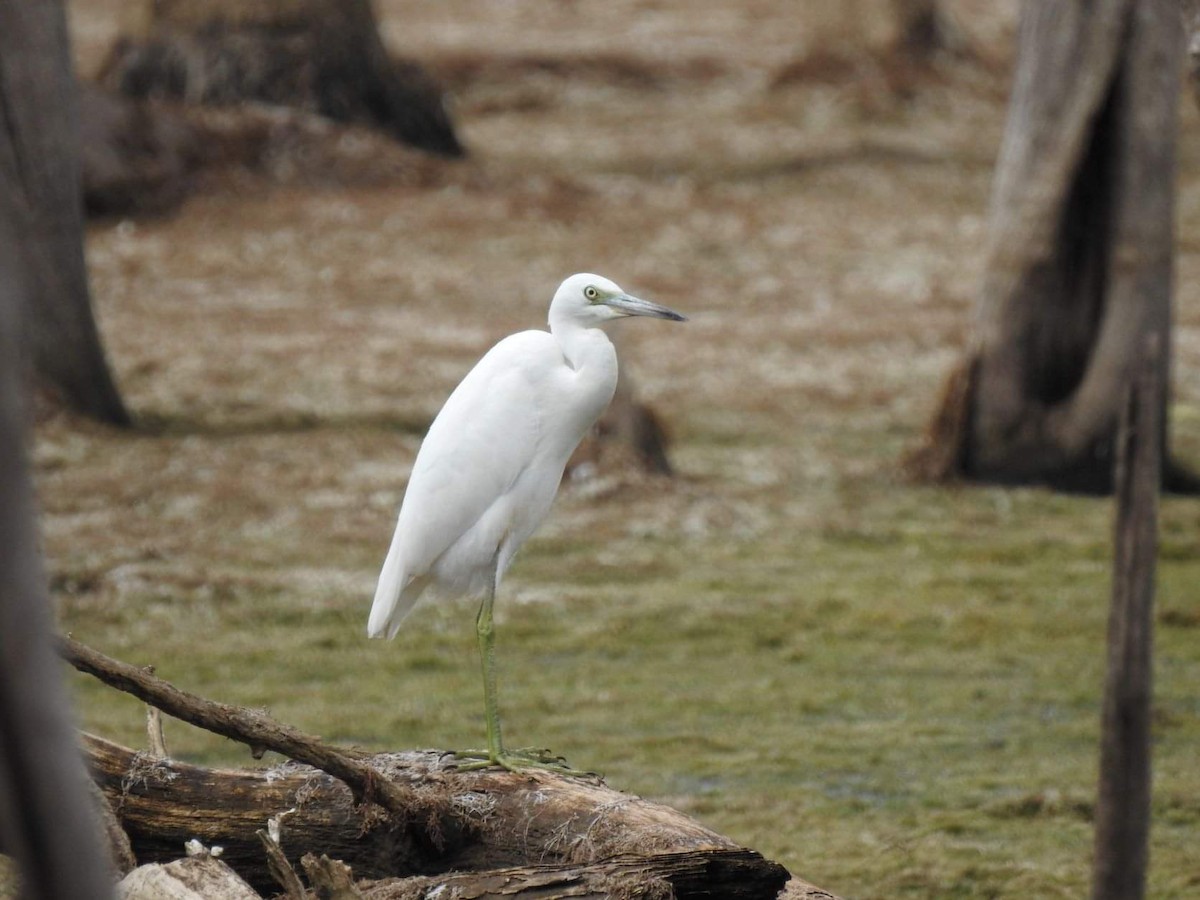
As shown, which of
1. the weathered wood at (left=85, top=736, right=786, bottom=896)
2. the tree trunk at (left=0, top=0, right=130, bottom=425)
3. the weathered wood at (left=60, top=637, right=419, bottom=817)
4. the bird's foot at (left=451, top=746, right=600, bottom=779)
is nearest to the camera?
the weathered wood at (left=60, top=637, right=419, bottom=817)

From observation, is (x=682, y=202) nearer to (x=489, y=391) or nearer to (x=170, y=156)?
(x=170, y=156)

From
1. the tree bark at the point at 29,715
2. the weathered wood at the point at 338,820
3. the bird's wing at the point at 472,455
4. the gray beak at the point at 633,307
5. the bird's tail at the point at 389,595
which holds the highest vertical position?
the tree bark at the point at 29,715

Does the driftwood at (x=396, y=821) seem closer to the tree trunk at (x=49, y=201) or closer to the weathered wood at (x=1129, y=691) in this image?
the weathered wood at (x=1129, y=691)

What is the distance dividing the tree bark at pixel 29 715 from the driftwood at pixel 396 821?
1814mm

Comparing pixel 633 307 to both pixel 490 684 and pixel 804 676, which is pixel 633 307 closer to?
pixel 490 684

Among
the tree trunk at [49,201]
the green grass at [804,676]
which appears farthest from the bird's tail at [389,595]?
the tree trunk at [49,201]

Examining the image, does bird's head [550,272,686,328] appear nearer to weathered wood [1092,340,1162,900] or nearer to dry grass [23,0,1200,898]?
weathered wood [1092,340,1162,900]

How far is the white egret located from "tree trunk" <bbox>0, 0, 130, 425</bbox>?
493 cm

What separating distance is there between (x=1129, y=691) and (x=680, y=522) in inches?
169

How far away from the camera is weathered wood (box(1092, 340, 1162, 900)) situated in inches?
147

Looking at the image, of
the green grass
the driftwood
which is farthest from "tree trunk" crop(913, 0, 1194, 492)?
the driftwood

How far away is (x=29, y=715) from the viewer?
1.40 metres

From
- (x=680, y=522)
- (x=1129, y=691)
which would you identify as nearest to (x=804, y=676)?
(x=680, y=522)

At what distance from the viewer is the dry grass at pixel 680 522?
5559 millimetres
